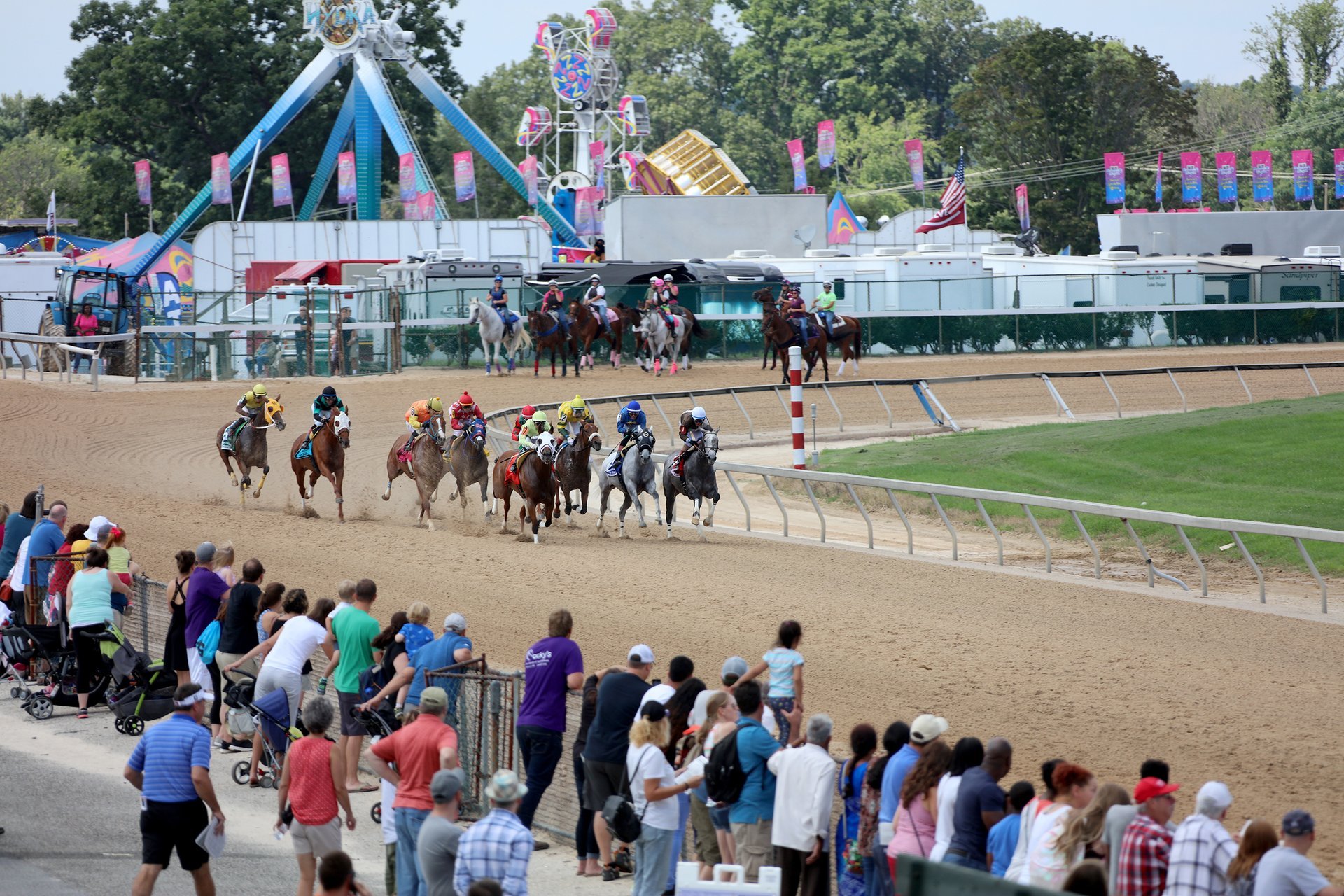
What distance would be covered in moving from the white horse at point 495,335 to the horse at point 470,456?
1311 cm

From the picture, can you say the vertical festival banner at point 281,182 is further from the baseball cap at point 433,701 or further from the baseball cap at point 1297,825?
the baseball cap at point 1297,825

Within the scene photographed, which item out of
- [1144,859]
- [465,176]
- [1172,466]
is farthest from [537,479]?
[465,176]

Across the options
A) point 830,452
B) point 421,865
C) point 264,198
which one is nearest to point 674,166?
point 264,198

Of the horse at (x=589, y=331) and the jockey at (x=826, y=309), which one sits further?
the jockey at (x=826, y=309)

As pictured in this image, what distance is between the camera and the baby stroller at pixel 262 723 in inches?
356

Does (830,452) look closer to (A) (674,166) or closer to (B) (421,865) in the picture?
(B) (421,865)

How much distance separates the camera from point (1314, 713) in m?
10.2

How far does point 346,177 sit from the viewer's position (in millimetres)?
50344

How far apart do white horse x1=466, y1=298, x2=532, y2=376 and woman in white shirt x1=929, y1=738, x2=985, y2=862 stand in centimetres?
2577

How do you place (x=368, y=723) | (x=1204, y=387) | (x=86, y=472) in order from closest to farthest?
(x=368, y=723) < (x=86, y=472) < (x=1204, y=387)

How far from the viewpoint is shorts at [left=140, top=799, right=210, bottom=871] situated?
7.24 m

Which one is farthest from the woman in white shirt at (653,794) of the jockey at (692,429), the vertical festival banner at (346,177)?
the vertical festival banner at (346,177)

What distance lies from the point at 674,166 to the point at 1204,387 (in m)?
37.0

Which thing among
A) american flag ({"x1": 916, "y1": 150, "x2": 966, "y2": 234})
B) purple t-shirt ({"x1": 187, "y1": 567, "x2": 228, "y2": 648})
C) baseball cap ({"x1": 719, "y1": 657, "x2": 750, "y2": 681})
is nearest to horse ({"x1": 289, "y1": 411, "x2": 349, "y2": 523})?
purple t-shirt ({"x1": 187, "y1": 567, "x2": 228, "y2": 648})
